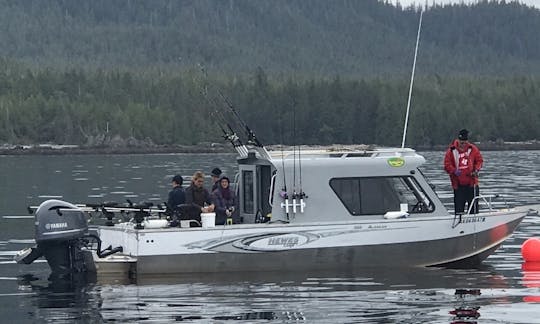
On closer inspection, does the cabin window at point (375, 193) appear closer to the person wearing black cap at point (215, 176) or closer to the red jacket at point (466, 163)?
the red jacket at point (466, 163)

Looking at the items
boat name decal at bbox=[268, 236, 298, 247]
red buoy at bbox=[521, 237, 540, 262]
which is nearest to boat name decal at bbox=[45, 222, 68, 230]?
boat name decal at bbox=[268, 236, 298, 247]

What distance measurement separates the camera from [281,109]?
171 m

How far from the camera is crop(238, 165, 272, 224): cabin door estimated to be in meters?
24.8

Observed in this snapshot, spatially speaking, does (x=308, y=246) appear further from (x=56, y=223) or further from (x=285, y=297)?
(x=56, y=223)

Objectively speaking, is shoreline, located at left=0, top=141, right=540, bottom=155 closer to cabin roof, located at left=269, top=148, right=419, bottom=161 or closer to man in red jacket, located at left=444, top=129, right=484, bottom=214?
man in red jacket, located at left=444, top=129, right=484, bottom=214

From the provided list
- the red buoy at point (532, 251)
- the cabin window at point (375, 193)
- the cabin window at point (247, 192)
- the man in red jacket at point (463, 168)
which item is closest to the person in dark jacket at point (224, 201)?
the cabin window at point (247, 192)

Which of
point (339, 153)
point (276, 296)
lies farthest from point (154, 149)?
point (276, 296)

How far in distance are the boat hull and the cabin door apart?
2.69 ft

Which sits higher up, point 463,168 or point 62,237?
point 463,168

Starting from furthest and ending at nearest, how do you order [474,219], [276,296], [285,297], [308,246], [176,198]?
[474,219]
[176,198]
[308,246]
[276,296]
[285,297]

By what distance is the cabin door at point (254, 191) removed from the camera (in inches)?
978

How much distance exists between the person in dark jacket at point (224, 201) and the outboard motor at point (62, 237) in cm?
228

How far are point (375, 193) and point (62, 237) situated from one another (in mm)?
5304

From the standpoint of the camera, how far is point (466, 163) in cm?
2561
